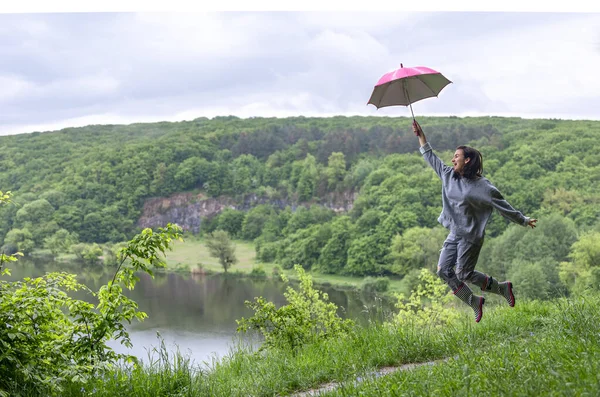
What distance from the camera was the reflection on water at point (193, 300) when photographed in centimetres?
4128

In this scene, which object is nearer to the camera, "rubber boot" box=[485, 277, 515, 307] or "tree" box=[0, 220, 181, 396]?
"tree" box=[0, 220, 181, 396]

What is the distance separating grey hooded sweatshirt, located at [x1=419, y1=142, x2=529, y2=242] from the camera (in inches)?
177

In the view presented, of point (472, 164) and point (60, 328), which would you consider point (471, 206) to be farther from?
point (60, 328)

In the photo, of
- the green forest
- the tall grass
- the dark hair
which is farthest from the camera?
A: the green forest

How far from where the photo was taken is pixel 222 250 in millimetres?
77188

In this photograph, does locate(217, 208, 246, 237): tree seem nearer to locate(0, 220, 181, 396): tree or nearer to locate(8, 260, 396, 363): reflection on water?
locate(8, 260, 396, 363): reflection on water

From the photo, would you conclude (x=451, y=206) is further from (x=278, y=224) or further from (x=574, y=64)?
(x=574, y=64)

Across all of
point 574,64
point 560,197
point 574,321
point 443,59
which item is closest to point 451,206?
point 574,321

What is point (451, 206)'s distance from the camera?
15.6ft

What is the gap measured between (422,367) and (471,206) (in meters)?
1.58

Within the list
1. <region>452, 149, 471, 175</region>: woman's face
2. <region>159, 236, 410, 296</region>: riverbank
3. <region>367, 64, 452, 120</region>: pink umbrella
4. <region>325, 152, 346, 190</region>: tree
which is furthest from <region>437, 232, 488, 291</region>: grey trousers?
<region>325, 152, 346, 190</region>: tree

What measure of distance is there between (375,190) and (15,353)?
274ft

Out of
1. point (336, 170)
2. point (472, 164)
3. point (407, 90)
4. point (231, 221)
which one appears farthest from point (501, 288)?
point (336, 170)

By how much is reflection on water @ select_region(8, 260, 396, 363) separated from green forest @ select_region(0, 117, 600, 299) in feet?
27.1
